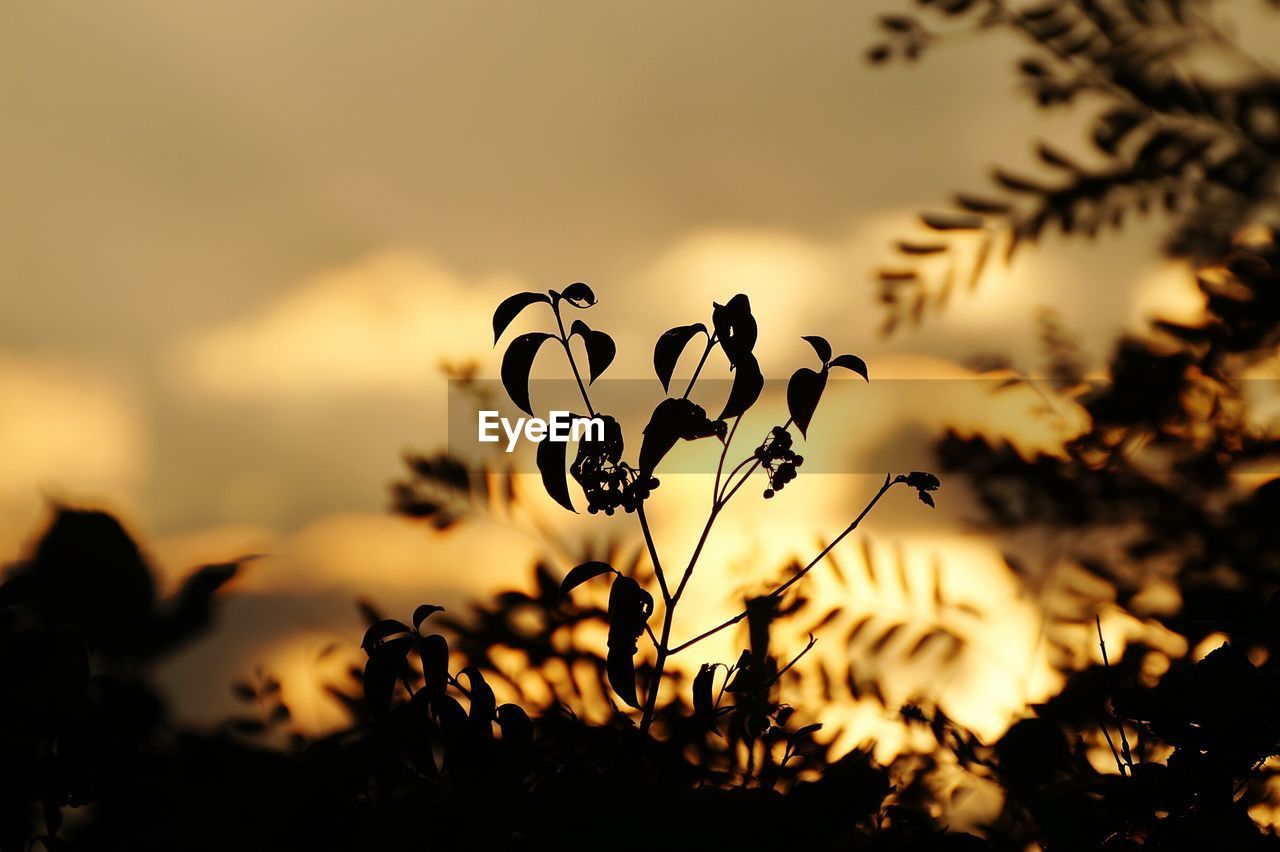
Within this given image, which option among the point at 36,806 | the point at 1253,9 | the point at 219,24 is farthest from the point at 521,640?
the point at 1253,9

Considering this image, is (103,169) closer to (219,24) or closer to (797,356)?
(219,24)

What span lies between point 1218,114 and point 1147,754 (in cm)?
82

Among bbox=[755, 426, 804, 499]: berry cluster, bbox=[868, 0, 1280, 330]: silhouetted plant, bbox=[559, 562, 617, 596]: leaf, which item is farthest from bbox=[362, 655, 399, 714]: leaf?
bbox=[868, 0, 1280, 330]: silhouetted plant

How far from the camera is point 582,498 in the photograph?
48.9 inches

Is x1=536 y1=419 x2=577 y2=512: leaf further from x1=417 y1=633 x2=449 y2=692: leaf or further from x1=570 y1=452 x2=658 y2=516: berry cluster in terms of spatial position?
x1=417 y1=633 x2=449 y2=692: leaf

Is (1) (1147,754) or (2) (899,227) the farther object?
(2) (899,227)

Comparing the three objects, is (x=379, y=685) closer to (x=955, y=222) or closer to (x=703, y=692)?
(x=703, y=692)

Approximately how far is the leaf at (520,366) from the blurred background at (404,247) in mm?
472

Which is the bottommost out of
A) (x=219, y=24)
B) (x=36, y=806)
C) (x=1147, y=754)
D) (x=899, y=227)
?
(x=36, y=806)

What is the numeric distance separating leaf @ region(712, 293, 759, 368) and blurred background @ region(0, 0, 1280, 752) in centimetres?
48

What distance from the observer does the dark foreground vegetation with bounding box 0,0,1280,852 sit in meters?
0.88

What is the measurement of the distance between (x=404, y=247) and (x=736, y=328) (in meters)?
0.70

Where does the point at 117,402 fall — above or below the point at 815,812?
above

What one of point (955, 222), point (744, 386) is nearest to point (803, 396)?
point (744, 386)
